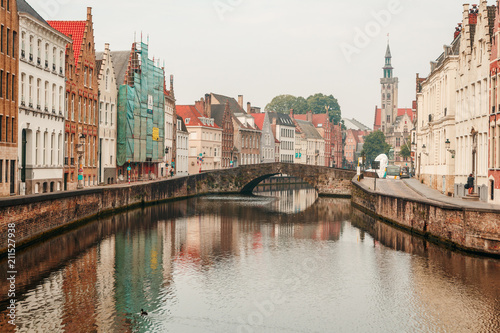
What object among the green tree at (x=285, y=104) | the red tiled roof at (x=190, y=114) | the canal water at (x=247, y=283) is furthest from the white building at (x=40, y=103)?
the green tree at (x=285, y=104)

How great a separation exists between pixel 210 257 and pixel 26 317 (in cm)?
1216

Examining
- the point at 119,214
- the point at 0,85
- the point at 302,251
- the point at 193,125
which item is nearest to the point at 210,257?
the point at 302,251

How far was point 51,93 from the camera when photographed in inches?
1724

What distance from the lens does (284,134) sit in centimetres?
13262

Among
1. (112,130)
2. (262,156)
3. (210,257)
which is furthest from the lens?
(262,156)

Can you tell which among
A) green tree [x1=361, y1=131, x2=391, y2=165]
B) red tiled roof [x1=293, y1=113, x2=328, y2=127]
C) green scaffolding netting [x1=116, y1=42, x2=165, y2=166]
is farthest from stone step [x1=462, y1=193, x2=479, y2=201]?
green tree [x1=361, y1=131, x2=391, y2=165]

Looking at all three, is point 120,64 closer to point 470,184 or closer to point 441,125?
point 441,125

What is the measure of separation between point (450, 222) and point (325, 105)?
13208 centimetres

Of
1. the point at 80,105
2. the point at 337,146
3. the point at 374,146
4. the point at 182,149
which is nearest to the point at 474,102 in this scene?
the point at 80,105

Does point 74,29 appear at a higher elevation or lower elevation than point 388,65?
lower

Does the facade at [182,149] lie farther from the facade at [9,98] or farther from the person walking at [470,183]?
the person walking at [470,183]

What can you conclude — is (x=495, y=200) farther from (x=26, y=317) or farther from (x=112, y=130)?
(x=112, y=130)

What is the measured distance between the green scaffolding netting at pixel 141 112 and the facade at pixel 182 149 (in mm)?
12329

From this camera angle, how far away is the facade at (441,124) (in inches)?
1789
